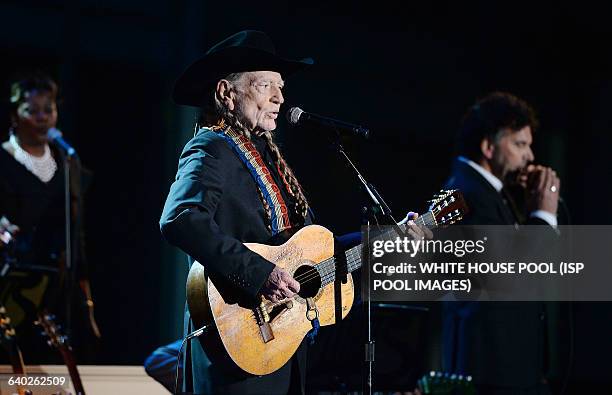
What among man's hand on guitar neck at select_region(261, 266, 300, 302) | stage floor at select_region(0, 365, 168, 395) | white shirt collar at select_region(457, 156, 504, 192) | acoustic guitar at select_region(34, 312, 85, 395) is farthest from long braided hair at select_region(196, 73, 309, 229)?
white shirt collar at select_region(457, 156, 504, 192)

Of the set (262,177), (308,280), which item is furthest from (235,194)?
(308,280)

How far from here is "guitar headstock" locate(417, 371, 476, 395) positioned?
15.1ft

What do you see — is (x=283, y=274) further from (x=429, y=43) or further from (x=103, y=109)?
(x=429, y=43)

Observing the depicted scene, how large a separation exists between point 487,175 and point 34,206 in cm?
244

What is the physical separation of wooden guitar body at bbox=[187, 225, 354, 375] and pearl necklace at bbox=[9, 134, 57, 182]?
5.87 feet

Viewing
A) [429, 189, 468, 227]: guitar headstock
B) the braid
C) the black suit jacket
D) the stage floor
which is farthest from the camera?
the stage floor

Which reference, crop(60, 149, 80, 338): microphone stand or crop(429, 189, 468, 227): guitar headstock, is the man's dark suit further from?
crop(60, 149, 80, 338): microphone stand

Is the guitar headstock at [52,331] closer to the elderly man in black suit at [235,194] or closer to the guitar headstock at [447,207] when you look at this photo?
the elderly man in black suit at [235,194]

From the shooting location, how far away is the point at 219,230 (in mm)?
3188

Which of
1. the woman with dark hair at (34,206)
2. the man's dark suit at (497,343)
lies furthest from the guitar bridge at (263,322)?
the man's dark suit at (497,343)

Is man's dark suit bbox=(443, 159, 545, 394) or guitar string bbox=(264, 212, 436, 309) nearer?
guitar string bbox=(264, 212, 436, 309)

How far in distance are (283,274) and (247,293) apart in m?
0.14

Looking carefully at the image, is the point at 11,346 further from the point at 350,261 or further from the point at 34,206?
the point at 350,261

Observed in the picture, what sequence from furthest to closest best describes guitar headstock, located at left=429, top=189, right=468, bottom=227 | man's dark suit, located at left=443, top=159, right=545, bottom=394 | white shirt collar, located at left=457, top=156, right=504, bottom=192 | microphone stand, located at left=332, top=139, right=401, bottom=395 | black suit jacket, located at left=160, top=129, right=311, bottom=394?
white shirt collar, located at left=457, top=156, right=504, bottom=192 → man's dark suit, located at left=443, top=159, right=545, bottom=394 → guitar headstock, located at left=429, top=189, right=468, bottom=227 → microphone stand, located at left=332, top=139, right=401, bottom=395 → black suit jacket, located at left=160, top=129, right=311, bottom=394
